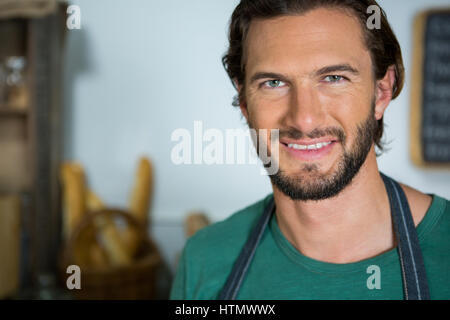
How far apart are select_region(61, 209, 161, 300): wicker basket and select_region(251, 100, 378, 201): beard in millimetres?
729

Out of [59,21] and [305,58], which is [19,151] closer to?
[59,21]

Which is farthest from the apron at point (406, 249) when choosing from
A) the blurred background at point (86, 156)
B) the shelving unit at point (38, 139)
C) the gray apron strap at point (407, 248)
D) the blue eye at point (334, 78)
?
the shelving unit at point (38, 139)

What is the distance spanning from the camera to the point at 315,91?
14.4 inches

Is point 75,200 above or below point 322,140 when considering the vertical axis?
below

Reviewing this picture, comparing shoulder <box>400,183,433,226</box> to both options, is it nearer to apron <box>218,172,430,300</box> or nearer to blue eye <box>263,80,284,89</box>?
apron <box>218,172,430,300</box>

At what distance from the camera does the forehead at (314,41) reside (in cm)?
36

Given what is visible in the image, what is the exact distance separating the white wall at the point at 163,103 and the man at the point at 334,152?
0.02 metres

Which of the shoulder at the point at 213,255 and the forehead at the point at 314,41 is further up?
the forehead at the point at 314,41

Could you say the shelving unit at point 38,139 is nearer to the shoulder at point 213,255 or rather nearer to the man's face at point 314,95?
the shoulder at point 213,255

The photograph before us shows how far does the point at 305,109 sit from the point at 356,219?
4.9 inches

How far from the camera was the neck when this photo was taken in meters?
0.41

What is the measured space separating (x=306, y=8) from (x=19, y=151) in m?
1.26

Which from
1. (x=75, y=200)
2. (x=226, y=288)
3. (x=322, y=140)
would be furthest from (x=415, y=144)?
(x=75, y=200)

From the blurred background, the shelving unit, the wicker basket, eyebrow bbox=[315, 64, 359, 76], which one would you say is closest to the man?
eyebrow bbox=[315, 64, 359, 76]
